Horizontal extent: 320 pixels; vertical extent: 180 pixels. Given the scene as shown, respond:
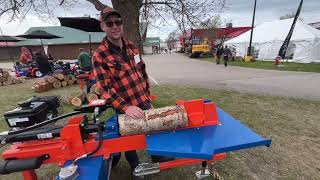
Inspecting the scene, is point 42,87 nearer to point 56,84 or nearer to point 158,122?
point 56,84

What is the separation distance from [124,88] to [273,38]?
83.7 ft

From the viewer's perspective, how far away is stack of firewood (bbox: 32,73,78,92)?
10.7m

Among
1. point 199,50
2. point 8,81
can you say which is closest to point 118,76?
point 8,81

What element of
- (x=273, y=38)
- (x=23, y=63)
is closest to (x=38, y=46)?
(x=23, y=63)

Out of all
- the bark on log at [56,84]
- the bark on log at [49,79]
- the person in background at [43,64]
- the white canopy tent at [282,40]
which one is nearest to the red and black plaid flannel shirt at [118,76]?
the bark on log at [49,79]

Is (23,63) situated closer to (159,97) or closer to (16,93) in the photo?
(16,93)

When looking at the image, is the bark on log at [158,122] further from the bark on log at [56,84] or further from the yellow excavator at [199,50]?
the yellow excavator at [199,50]

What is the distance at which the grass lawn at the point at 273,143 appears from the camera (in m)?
3.57

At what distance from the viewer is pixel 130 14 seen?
6738 mm

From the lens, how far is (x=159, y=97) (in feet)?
27.4

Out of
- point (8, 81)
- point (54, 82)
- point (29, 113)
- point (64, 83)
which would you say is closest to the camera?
point (29, 113)

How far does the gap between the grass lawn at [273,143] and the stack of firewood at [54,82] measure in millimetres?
2287

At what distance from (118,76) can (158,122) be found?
79cm

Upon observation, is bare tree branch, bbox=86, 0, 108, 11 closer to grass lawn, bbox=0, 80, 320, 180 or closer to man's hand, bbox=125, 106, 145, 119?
grass lawn, bbox=0, 80, 320, 180
